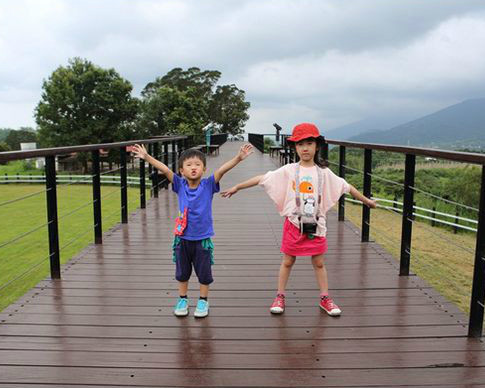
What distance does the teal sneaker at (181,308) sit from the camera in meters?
2.70

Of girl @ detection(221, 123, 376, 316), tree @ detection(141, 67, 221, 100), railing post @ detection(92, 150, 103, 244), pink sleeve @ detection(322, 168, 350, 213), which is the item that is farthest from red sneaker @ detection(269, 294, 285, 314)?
tree @ detection(141, 67, 221, 100)

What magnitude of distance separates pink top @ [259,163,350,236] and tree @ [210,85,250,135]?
47129 millimetres

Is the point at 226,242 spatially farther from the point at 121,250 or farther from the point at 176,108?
the point at 176,108

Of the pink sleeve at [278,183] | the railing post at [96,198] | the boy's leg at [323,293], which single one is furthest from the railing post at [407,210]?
the railing post at [96,198]

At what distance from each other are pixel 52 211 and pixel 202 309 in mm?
1402

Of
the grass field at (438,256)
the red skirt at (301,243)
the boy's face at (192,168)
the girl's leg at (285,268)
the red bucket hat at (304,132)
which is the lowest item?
the grass field at (438,256)

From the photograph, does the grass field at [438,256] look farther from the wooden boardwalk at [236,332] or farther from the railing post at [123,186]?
the wooden boardwalk at [236,332]

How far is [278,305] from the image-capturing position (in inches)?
109

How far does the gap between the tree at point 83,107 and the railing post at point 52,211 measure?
96.9ft

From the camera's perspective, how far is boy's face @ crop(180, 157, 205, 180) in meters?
2.60

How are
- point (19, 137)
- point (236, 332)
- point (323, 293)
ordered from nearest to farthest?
point (236, 332)
point (323, 293)
point (19, 137)

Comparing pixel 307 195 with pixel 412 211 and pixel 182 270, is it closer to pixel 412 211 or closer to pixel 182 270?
pixel 182 270

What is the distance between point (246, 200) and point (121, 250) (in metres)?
3.53

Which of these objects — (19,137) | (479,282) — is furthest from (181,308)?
(19,137)
